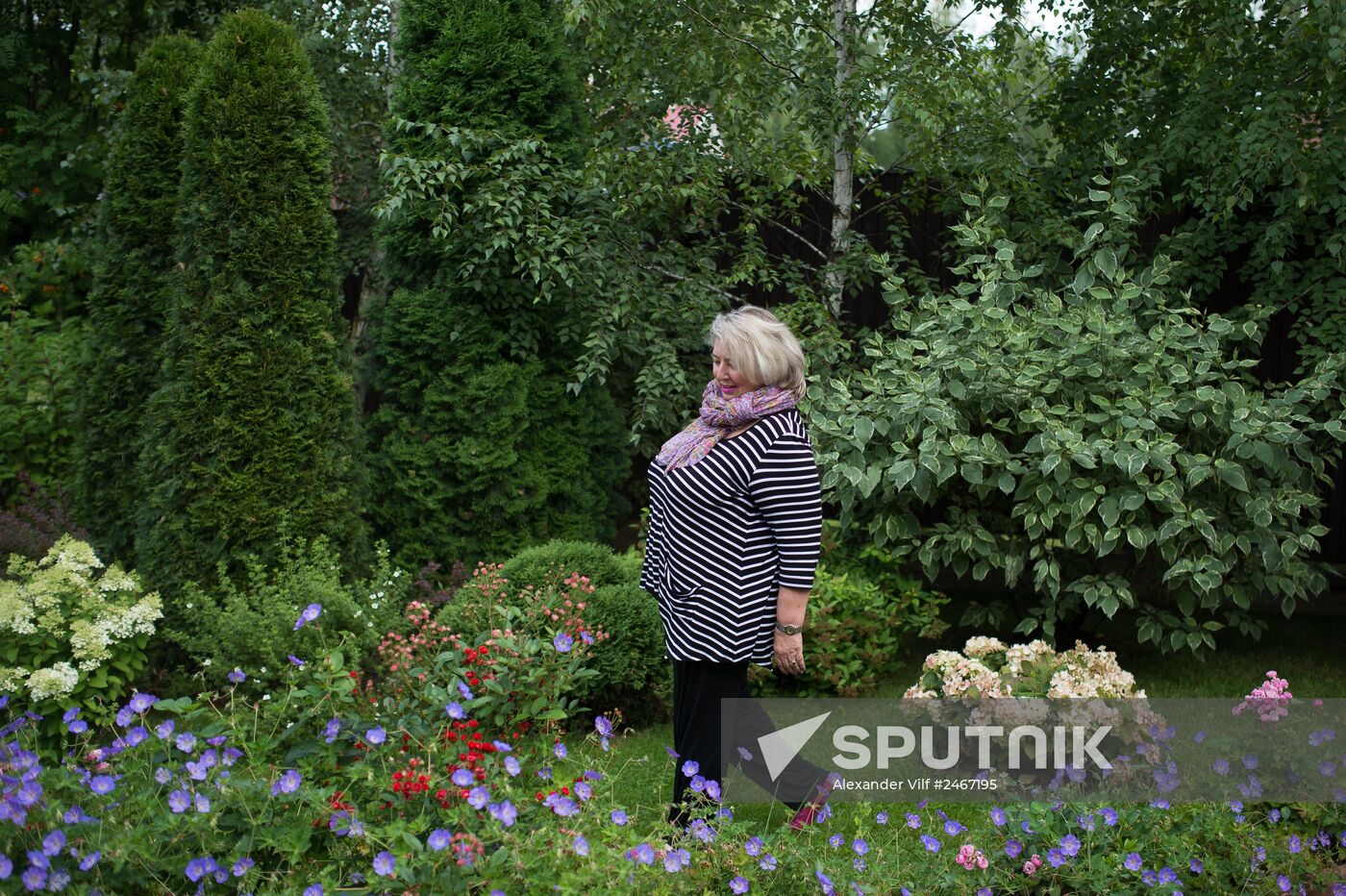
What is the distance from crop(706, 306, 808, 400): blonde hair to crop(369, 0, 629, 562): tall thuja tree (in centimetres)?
263

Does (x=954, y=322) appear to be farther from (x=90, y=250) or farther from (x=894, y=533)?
(x=90, y=250)

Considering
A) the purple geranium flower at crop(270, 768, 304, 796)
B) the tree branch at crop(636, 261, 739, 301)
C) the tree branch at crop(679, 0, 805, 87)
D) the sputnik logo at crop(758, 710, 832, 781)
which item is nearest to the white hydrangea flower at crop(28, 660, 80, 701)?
the purple geranium flower at crop(270, 768, 304, 796)

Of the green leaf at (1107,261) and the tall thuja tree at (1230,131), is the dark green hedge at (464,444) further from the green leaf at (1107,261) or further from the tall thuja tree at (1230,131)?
the tall thuja tree at (1230,131)

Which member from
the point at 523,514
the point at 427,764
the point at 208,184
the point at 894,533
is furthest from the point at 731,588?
the point at 208,184

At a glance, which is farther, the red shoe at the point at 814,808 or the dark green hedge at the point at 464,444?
the dark green hedge at the point at 464,444

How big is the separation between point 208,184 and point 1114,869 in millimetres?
4344

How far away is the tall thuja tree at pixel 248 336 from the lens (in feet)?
15.6

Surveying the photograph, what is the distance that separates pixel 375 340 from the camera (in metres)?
5.79

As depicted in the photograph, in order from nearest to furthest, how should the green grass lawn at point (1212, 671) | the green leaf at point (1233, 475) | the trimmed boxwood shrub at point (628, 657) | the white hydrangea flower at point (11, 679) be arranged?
the white hydrangea flower at point (11, 679) < the green grass lawn at point (1212, 671) < the trimmed boxwood shrub at point (628, 657) < the green leaf at point (1233, 475)

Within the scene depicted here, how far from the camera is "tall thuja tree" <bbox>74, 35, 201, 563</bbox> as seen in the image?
18.1 ft

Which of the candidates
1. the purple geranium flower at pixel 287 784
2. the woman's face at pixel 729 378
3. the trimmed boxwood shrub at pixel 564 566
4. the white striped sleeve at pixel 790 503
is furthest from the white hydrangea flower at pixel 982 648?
the purple geranium flower at pixel 287 784

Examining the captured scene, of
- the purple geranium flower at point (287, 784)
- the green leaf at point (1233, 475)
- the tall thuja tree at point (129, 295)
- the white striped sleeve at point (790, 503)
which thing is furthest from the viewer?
the tall thuja tree at point (129, 295)

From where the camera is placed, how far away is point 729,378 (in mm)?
2953

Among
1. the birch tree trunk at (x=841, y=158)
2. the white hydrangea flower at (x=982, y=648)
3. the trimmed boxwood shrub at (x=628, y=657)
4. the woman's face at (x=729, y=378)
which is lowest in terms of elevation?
the trimmed boxwood shrub at (x=628, y=657)
